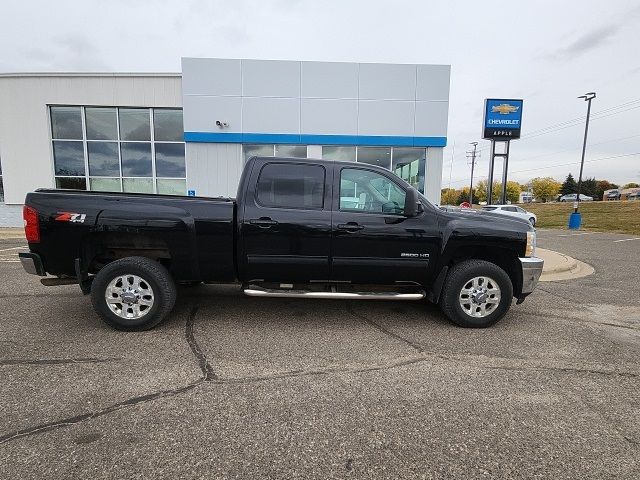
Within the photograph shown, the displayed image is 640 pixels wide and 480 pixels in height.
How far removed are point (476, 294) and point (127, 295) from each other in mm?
4157

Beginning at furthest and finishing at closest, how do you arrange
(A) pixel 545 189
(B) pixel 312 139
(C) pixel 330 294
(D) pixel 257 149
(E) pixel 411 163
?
1. (A) pixel 545 189
2. (E) pixel 411 163
3. (D) pixel 257 149
4. (B) pixel 312 139
5. (C) pixel 330 294

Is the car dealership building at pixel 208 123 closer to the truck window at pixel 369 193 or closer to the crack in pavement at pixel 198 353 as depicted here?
the truck window at pixel 369 193

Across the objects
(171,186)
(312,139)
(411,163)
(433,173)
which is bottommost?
(171,186)

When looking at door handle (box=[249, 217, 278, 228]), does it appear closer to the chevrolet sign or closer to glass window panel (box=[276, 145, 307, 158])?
glass window panel (box=[276, 145, 307, 158])

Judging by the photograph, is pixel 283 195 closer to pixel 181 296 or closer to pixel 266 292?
pixel 266 292

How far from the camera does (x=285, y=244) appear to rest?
4266 millimetres

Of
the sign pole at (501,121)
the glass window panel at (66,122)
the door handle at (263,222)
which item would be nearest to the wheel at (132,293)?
the door handle at (263,222)

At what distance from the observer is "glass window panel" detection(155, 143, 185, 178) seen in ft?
52.6

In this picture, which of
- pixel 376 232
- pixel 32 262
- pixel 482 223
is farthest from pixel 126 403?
pixel 482 223

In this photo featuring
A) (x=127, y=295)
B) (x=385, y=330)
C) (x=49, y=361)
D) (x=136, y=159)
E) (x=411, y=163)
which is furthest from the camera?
(x=136, y=159)

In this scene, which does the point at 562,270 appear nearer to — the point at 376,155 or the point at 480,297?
the point at 480,297

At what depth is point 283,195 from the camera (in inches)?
172

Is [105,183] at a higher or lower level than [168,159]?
lower

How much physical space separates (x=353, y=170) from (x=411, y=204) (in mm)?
838
